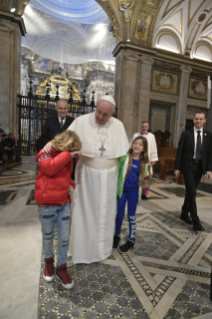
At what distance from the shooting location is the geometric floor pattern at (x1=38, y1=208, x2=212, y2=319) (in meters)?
1.57

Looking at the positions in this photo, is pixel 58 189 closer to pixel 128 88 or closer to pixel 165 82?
pixel 128 88

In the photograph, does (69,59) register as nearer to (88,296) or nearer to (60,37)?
(60,37)

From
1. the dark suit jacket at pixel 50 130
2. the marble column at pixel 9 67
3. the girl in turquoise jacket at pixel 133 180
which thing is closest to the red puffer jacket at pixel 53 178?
the girl in turquoise jacket at pixel 133 180

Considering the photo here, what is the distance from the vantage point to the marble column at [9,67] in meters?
7.93

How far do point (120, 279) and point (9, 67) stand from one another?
8.98 m

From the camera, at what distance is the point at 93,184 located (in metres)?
2.06

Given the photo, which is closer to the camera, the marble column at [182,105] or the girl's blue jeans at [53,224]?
the girl's blue jeans at [53,224]

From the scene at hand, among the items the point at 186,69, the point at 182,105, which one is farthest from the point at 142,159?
the point at 186,69

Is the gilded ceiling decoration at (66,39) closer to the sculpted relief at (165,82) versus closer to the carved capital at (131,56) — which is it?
the sculpted relief at (165,82)

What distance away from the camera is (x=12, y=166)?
25.7 feet

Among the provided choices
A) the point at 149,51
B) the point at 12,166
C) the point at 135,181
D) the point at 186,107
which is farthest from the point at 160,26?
the point at 135,181

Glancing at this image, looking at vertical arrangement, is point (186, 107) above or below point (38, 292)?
above

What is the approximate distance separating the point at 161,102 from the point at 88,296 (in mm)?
10610

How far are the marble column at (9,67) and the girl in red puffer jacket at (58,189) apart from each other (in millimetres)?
7523
